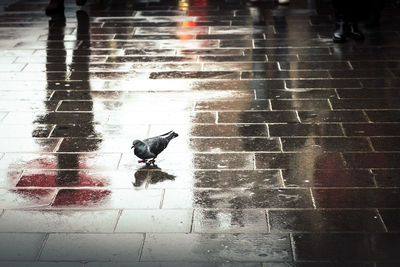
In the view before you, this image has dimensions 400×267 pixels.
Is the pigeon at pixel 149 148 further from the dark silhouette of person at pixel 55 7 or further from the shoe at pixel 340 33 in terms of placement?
the dark silhouette of person at pixel 55 7

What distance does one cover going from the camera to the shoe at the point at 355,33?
32.5 ft

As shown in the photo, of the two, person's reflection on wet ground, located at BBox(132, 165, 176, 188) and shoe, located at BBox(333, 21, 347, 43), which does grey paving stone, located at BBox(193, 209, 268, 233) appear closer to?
person's reflection on wet ground, located at BBox(132, 165, 176, 188)

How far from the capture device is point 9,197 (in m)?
5.46

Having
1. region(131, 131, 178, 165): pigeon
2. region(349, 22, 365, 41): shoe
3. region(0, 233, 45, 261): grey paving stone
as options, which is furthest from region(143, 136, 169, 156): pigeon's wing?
region(349, 22, 365, 41): shoe

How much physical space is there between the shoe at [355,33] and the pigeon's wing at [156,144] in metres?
4.55

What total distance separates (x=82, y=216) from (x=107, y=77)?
364 centimetres

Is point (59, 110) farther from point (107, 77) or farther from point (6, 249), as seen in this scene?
point (6, 249)

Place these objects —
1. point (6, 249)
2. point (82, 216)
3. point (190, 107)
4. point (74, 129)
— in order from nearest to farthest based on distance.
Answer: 1. point (6, 249)
2. point (82, 216)
3. point (74, 129)
4. point (190, 107)

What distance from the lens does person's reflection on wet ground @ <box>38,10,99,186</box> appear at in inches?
239

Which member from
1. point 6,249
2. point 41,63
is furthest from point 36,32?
point 6,249

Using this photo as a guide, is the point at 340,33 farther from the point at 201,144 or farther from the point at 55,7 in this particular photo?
the point at 55,7

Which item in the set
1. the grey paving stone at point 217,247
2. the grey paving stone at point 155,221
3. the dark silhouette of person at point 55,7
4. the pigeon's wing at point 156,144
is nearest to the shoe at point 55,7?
the dark silhouette of person at point 55,7

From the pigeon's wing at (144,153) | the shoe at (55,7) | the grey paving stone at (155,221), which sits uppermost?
the grey paving stone at (155,221)

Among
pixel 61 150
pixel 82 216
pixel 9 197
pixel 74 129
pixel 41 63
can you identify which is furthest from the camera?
pixel 41 63
